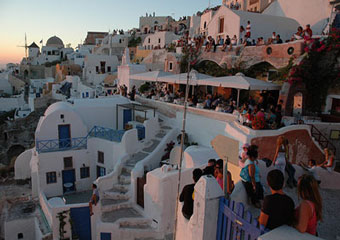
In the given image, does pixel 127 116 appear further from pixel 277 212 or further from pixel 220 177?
pixel 277 212

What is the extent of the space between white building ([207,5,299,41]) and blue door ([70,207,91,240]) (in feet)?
53.5

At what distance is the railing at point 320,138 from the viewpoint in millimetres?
12300

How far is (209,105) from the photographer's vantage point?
51.1ft

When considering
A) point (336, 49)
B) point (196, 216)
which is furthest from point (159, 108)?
point (196, 216)

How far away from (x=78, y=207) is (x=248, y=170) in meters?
10.3

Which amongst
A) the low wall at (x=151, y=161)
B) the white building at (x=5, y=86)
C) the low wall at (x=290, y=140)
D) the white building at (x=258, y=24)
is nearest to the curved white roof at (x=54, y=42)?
the white building at (x=5, y=86)

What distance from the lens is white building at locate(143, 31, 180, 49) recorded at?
142ft

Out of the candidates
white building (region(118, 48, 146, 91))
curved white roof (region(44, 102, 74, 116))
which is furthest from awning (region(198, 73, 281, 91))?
white building (region(118, 48, 146, 91))

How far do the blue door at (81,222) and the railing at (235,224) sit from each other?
33.3 feet

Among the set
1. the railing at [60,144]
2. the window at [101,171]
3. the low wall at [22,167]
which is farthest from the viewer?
the low wall at [22,167]

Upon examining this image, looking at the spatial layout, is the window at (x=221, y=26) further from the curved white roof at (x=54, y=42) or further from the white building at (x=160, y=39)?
the curved white roof at (x=54, y=42)

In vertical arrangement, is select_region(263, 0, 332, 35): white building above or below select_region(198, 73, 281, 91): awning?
above

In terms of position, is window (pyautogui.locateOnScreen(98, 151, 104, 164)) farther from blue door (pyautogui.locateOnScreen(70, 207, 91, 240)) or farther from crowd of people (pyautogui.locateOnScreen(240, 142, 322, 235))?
crowd of people (pyautogui.locateOnScreen(240, 142, 322, 235))

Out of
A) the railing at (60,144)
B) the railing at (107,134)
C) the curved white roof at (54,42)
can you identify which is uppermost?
the curved white roof at (54,42)
